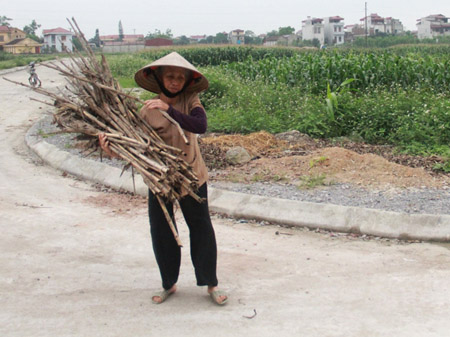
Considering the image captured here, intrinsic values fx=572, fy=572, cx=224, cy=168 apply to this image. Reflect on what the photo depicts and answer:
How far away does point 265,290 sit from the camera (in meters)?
3.97

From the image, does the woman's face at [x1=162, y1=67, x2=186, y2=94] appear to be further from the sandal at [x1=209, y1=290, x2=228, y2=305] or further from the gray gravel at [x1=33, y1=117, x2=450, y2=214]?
the gray gravel at [x1=33, y1=117, x2=450, y2=214]

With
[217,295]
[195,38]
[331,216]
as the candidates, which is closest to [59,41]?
[217,295]

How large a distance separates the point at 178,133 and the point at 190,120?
0.17m

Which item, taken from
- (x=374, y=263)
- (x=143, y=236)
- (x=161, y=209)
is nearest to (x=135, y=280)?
(x=161, y=209)

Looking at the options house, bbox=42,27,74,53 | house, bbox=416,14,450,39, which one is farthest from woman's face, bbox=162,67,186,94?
house, bbox=416,14,450,39

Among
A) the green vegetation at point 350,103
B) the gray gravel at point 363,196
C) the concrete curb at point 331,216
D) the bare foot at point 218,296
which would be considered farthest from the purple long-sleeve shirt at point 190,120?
the green vegetation at point 350,103

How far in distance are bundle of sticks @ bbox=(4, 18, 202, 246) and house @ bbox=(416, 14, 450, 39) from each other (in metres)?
92.3

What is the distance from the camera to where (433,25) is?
89375 mm

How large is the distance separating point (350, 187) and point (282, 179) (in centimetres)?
84

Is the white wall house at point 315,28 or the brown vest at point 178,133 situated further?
the white wall house at point 315,28

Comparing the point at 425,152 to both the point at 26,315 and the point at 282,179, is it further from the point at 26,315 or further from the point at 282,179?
the point at 26,315

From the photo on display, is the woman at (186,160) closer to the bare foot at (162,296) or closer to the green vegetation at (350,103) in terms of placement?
the bare foot at (162,296)

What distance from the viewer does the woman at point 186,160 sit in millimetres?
3729

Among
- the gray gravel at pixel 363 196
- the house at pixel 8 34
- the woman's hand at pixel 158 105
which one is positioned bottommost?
the gray gravel at pixel 363 196
